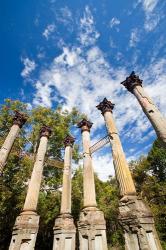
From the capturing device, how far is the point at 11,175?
18.4 m

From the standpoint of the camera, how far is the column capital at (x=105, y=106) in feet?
41.5

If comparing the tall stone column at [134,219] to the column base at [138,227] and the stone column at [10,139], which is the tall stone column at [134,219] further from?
the stone column at [10,139]

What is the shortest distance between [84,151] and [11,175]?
9.80 metres

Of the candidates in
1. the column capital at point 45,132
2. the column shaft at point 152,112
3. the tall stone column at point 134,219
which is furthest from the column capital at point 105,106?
the column capital at point 45,132

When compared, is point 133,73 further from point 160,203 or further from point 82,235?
point 160,203

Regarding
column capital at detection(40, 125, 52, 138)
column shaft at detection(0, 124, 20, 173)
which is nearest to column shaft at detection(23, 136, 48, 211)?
column capital at detection(40, 125, 52, 138)

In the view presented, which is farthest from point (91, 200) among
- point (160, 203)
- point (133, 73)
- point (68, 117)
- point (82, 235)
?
point (160, 203)

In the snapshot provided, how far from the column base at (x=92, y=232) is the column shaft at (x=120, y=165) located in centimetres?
191

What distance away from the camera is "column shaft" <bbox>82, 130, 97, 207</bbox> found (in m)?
10.0

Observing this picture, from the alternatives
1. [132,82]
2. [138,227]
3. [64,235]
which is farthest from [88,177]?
[132,82]

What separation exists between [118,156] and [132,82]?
4.11 metres

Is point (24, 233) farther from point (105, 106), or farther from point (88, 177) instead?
point (105, 106)

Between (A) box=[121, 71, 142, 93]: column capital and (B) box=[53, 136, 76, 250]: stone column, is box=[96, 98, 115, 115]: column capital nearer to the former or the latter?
(A) box=[121, 71, 142, 93]: column capital

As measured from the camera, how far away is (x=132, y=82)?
1034 centimetres
